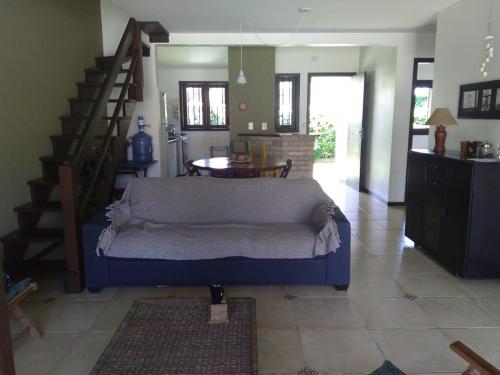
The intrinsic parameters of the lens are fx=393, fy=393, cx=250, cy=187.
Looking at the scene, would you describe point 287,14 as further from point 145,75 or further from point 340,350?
point 340,350

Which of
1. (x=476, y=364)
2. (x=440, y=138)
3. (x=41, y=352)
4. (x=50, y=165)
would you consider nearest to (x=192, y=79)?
(x=50, y=165)

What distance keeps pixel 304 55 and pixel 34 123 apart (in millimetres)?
5369

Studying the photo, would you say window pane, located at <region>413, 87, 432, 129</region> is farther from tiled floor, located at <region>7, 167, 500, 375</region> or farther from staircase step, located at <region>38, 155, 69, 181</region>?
staircase step, located at <region>38, 155, 69, 181</region>

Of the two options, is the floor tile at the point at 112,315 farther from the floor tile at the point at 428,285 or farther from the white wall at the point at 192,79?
the white wall at the point at 192,79

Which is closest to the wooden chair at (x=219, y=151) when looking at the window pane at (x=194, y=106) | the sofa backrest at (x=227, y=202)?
the window pane at (x=194, y=106)

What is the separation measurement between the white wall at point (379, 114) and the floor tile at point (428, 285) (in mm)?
2748

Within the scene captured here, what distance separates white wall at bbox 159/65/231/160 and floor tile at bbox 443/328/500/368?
7099 millimetres

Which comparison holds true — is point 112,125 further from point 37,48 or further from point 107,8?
point 107,8

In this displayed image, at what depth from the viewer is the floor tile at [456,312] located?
2564mm

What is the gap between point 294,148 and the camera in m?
6.85

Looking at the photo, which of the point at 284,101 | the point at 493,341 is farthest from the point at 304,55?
the point at 493,341

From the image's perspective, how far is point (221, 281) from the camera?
3004mm

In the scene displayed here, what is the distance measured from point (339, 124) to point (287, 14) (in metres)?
4.10

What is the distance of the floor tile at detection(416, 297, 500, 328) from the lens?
8.41 ft
